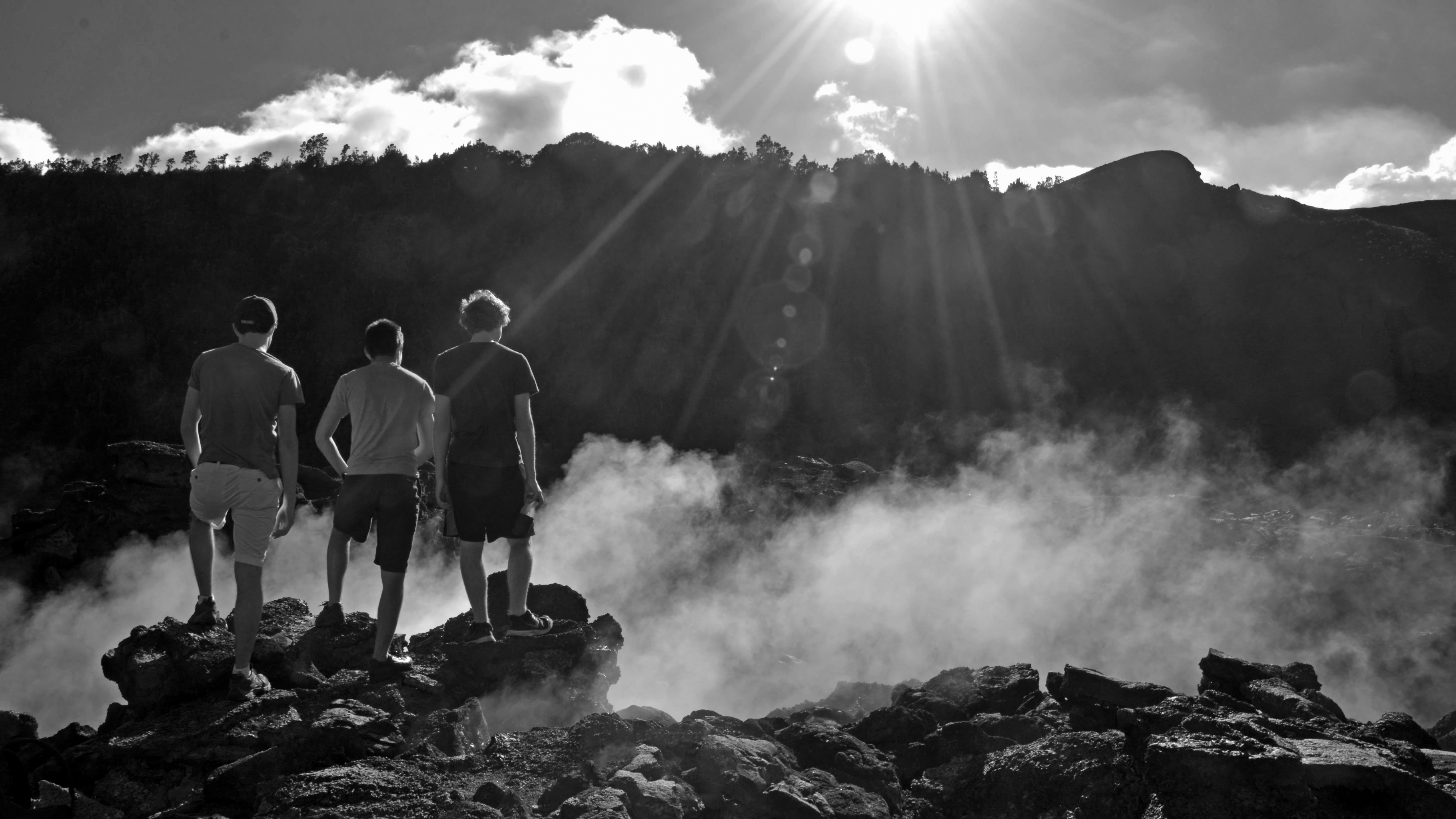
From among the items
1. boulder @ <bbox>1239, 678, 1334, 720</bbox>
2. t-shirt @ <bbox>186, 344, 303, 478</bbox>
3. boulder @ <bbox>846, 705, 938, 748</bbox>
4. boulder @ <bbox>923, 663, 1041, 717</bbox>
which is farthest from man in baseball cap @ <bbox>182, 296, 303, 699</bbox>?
boulder @ <bbox>1239, 678, 1334, 720</bbox>

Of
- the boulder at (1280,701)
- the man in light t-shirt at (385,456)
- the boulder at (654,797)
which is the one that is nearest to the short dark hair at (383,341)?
the man in light t-shirt at (385,456)

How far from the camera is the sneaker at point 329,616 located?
517cm

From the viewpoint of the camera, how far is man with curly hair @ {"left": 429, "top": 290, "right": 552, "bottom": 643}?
4.71 m

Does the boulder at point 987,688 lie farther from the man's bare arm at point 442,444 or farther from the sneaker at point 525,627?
the man's bare arm at point 442,444

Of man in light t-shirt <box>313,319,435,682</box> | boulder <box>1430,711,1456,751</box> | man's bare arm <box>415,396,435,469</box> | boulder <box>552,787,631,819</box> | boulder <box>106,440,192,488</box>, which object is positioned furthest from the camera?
boulder <box>106,440,192,488</box>

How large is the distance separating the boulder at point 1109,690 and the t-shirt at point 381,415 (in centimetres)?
330

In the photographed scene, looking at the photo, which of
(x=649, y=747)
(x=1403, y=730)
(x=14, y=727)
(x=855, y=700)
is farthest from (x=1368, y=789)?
(x=14, y=727)

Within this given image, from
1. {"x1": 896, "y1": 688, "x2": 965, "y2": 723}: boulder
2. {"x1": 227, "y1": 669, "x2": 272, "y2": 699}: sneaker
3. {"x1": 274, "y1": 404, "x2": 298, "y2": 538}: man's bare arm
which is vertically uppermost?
{"x1": 274, "y1": 404, "x2": 298, "y2": 538}: man's bare arm

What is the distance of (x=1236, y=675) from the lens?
502 cm

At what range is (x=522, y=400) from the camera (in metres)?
4.76

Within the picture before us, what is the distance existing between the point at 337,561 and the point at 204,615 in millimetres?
710

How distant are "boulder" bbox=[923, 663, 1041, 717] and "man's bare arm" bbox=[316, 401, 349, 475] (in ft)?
10.6

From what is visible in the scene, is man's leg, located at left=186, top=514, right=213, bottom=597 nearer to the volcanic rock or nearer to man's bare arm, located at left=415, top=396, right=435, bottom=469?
man's bare arm, located at left=415, top=396, right=435, bottom=469

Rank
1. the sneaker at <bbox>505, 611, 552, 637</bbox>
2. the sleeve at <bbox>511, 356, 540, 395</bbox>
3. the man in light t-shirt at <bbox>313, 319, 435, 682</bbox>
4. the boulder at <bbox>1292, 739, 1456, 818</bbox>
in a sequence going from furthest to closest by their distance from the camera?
1. the sneaker at <bbox>505, 611, 552, 637</bbox>
2. the sleeve at <bbox>511, 356, 540, 395</bbox>
3. the man in light t-shirt at <bbox>313, 319, 435, 682</bbox>
4. the boulder at <bbox>1292, 739, 1456, 818</bbox>
